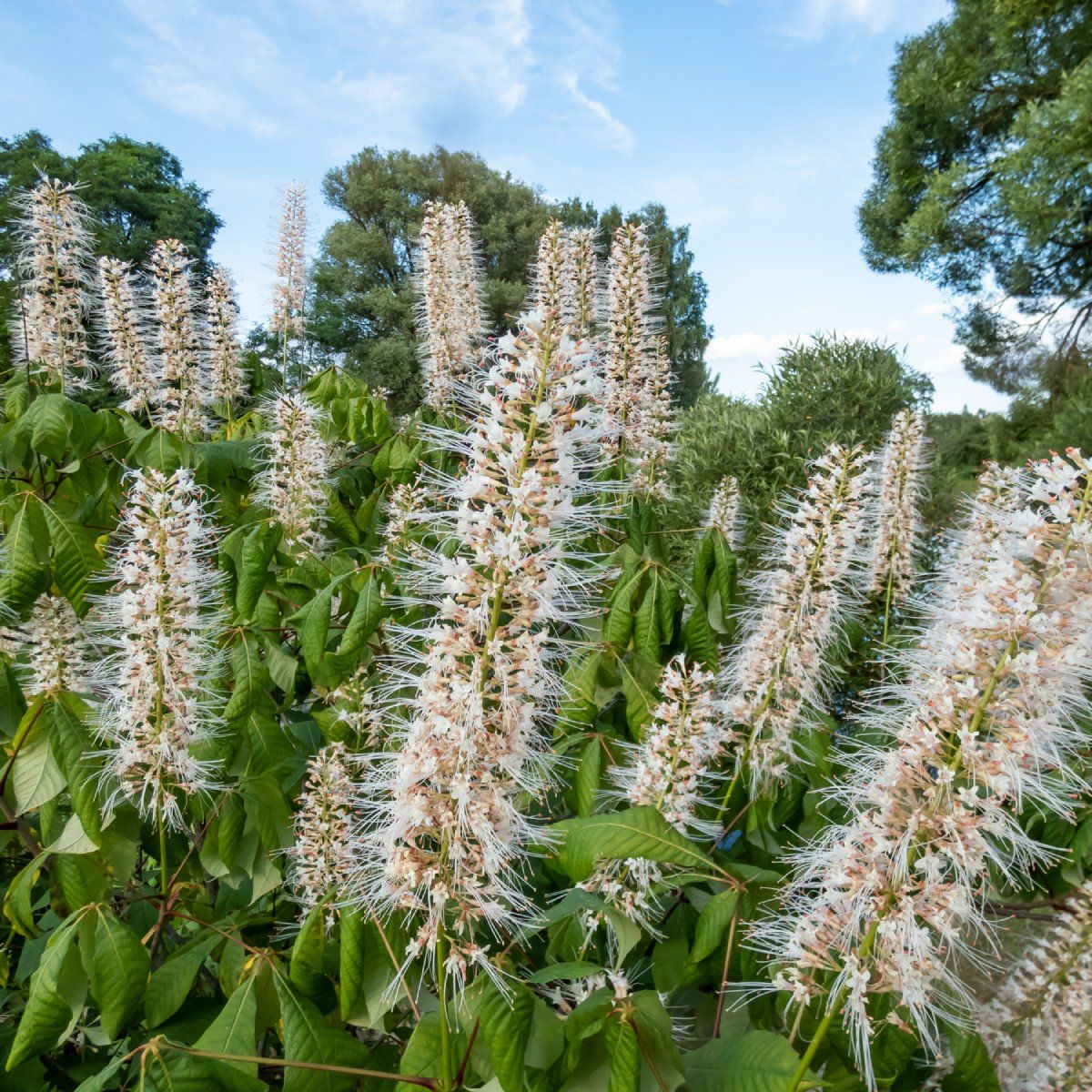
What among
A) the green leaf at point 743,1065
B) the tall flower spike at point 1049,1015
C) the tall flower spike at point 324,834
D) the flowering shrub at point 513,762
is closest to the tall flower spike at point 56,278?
the flowering shrub at point 513,762

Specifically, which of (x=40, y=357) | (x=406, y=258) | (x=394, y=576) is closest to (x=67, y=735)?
(x=394, y=576)

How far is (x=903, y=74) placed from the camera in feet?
39.7

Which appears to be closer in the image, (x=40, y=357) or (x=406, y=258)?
(x=40, y=357)

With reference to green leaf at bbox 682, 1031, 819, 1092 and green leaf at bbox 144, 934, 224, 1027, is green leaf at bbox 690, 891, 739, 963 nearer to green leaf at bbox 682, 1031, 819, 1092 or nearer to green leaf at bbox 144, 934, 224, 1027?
green leaf at bbox 682, 1031, 819, 1092

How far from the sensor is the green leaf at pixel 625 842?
4.33 ft

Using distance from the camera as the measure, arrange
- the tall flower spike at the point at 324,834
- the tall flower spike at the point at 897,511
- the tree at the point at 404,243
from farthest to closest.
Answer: the tree at the point at 404,243 → the tall flower spike at the point at 897,511 → the tall flower spike at the point at 324,834

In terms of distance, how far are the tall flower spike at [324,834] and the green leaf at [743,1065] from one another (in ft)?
2.97

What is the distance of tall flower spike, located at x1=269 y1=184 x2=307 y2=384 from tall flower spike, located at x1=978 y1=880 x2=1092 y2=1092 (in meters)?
A: 4.79

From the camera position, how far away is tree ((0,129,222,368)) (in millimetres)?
19844

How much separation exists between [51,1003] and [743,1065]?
1473 millimetres

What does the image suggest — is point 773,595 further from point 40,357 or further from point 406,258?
point 406,258

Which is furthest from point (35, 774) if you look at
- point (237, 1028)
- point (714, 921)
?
point (714, 921)

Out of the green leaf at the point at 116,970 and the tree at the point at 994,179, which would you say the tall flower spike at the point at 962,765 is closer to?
the green leaf at the point at 116,970

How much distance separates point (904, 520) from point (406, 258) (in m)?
24.7
